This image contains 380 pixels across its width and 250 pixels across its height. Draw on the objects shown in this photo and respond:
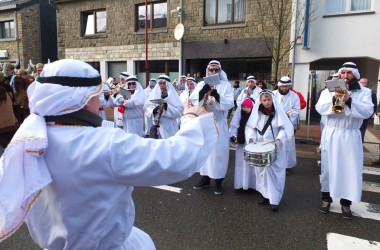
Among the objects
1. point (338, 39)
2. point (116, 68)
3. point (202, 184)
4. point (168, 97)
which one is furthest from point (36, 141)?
point (116, 68)

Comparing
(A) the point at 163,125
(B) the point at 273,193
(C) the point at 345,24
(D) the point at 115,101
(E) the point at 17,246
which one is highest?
(C) the point at 345,24

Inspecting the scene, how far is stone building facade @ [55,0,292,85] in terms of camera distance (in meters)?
14.8

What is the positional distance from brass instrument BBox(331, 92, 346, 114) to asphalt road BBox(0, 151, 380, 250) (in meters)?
1.50

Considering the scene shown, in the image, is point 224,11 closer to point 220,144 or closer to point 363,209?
point 220,144

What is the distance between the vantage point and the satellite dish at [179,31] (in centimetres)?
1538

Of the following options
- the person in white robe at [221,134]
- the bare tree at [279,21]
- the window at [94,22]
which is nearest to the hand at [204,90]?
the person in white robe at [221,134]

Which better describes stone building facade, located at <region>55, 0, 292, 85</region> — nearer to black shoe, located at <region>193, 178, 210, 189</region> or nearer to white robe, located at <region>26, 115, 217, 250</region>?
black shoe, located at <region>193, 178, 210, 189</region>

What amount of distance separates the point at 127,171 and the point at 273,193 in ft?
12.3

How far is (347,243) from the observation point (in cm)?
376

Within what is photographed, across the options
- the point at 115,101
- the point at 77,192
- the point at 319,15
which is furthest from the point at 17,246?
the point at 319,15

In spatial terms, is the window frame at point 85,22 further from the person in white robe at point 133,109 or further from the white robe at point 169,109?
the white robe at point 169,109

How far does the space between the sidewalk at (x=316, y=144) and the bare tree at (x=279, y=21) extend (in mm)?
2928

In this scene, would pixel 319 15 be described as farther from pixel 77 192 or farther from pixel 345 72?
pixel 77 192

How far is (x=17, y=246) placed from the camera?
3.71m
